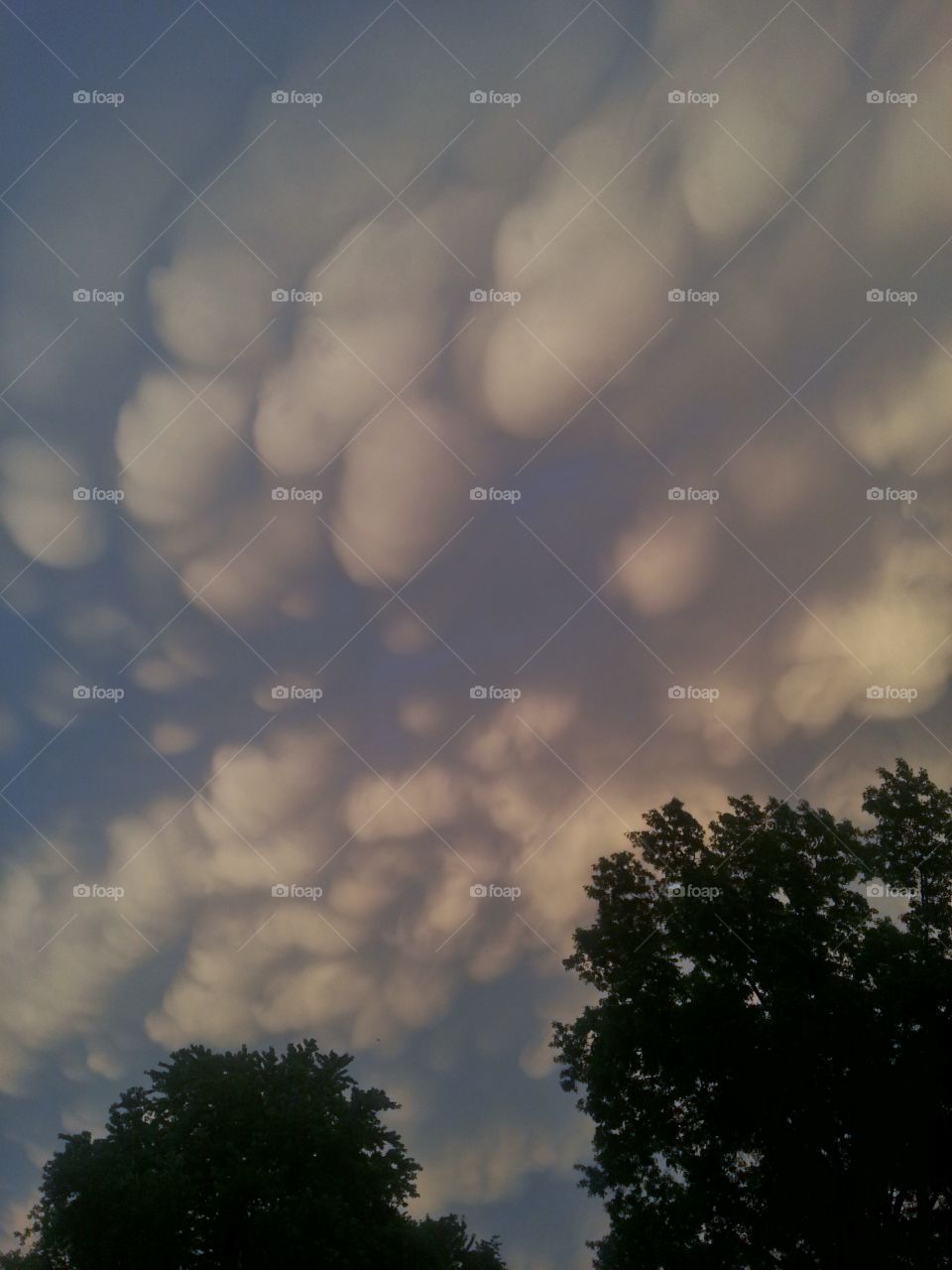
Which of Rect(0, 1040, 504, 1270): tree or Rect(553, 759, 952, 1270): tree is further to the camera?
Rect(0, 1040, 504, 1270): tree

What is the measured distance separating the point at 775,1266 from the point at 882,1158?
3.16 m

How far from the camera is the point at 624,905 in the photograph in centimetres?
1983

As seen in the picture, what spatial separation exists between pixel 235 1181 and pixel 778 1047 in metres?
15.6

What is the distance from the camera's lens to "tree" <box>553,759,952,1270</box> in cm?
1647

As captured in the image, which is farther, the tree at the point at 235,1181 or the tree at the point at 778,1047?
the tree at the point at 235,1181

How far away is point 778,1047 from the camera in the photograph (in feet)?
55.9

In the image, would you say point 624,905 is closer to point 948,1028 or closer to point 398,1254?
point 948,1028

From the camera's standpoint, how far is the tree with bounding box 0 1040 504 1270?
21.2 m

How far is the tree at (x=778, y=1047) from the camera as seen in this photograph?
16.5m

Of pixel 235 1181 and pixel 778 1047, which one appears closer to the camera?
pixel 778 1047

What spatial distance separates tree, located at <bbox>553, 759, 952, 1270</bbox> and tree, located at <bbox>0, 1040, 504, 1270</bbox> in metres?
7.81

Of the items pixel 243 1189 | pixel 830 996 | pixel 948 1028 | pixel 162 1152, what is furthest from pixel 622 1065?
pixel 162 1152

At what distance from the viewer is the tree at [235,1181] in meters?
21.2

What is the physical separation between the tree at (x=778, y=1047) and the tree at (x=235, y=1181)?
781cm
